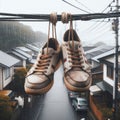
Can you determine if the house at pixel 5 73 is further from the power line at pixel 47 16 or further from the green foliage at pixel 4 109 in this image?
the power line at pixel 47 16

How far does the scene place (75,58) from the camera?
12.4 feet

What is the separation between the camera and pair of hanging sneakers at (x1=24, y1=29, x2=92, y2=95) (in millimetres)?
3533

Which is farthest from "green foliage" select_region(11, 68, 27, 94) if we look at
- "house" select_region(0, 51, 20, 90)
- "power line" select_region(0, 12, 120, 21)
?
"power line" select_region(0, 12, 120, 21)

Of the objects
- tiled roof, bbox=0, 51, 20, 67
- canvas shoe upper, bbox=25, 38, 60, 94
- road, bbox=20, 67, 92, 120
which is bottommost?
road, bbox=20, 67, 92, 120

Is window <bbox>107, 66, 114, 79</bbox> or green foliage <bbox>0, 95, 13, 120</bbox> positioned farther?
window <bbox>107, 66, 114, 79</bbox>

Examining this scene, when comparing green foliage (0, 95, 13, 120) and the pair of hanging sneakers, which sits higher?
the pair of hanging sneakers

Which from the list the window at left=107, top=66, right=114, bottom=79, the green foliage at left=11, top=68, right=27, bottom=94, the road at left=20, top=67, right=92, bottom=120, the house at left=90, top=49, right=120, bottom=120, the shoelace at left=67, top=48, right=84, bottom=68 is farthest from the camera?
the green foliage at left=11, top=68, right=27, bottom=94

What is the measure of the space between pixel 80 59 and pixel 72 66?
0.22 meters

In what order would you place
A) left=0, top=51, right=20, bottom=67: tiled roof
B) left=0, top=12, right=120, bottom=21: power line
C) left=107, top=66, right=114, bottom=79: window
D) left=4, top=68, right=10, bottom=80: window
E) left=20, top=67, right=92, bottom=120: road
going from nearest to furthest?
1. left=0, top=12, right=120, bottom=21: power line
2. left=20, top=67, right=92, bottom=120: road
3. left=107, top=66, right=114, bottom=79: window
4. left=0, top=51, right=20, bottom=67: tiled roof
5. left=4, top=68, right=10, bottom=80: window

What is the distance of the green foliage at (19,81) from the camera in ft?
72.7

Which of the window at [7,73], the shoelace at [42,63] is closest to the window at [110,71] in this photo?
the window at [7,73]

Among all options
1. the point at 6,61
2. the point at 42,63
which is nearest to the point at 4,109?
the point at 6,61

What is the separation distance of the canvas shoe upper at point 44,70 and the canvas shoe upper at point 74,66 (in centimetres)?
17

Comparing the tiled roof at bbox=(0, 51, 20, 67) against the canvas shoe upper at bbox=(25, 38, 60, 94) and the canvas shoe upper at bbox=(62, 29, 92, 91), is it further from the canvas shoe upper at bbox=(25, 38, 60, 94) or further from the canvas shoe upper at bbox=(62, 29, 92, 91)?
the canvas shoe upper at bbox=(62, 29, 92, 91)
